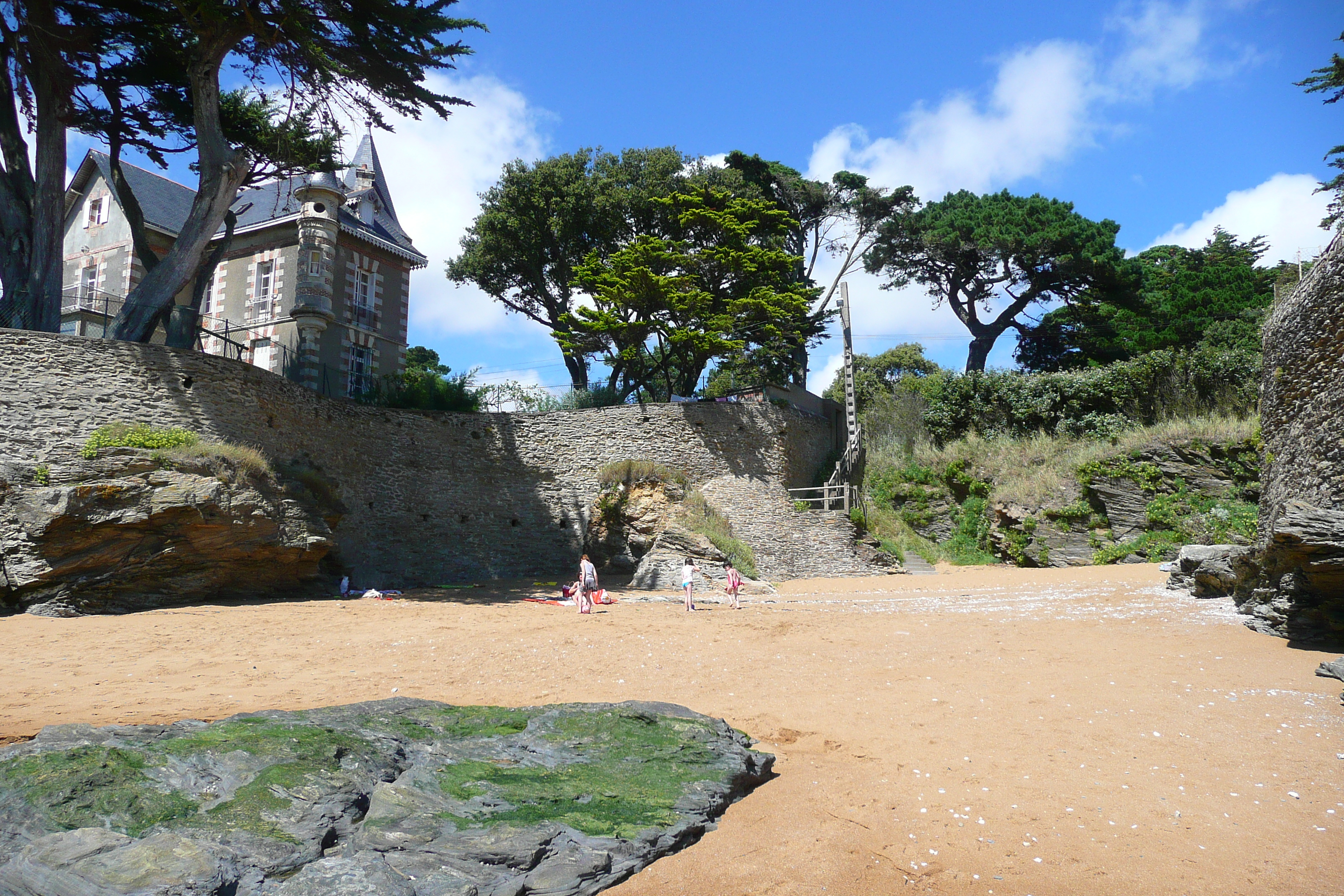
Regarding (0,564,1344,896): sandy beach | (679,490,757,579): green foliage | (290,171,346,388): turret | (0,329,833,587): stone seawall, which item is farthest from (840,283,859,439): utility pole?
(290,171,346,388): turret

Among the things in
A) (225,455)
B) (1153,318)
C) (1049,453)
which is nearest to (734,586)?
(225,455)

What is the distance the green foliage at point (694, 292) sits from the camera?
73.4ft

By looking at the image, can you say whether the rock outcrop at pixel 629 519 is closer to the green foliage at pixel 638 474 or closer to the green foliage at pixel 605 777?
the green foliage at pixel 638 474

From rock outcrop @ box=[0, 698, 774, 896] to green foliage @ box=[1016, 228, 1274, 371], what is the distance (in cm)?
2584

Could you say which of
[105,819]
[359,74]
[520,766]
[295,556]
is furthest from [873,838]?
[359,74]

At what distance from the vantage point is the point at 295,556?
564 inches

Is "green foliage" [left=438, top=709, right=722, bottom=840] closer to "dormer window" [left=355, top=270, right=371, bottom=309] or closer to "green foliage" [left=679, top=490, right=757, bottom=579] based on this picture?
"green foliage" [left=679, top=490, right=757, bottom=579]

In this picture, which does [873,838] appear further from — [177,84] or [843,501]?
[177,84]

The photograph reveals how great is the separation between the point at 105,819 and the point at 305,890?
3.67ft

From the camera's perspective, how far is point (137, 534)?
12.2 meters

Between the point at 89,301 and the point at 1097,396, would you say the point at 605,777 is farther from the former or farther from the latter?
the point at 89,301

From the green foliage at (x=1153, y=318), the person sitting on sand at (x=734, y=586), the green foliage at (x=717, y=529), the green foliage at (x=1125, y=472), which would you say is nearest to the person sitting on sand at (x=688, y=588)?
the person sitting on sand at (x=734, y=586)

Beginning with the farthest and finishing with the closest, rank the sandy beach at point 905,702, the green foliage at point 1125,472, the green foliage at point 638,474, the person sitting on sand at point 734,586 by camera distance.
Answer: the green foliage at point 638,474 → the green foliage at point 1125,472 → the person sitting on sand at point 734,586 → the sandy beach at point 905,702

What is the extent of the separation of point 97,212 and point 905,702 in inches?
1139
